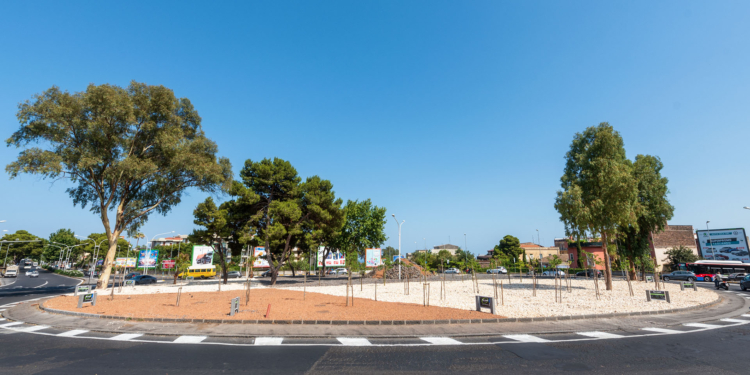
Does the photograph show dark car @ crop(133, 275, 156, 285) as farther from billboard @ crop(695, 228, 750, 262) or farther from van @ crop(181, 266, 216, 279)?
billboard @ crop(695, 228, 750, 262)

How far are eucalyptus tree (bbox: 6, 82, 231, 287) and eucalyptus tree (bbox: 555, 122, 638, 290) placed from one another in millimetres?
32789

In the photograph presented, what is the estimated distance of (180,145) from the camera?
30.8 meters

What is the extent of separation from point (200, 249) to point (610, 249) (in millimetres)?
56198

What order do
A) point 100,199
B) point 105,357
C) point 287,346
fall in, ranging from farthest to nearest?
point 100,199 → point 287,346 → point 105,357

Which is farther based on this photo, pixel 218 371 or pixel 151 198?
pixel 151 198

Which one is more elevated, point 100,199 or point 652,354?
point 100,199

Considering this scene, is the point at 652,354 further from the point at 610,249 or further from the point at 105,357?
the point at 610,249

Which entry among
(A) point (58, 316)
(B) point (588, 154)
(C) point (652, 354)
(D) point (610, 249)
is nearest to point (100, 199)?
(A) point (58, 316)

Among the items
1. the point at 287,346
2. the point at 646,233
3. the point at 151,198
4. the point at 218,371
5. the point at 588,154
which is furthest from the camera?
the point at 646,233

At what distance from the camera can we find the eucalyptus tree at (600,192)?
25703 millimetres

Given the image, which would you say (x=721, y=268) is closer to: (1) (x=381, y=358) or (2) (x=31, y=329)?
(1) (x=381, y=358)

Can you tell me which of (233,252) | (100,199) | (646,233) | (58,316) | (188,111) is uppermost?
(188,111)

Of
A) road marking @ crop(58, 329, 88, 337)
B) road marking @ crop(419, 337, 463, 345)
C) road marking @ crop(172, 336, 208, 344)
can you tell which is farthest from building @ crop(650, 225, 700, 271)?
road marking @ crop(58, 329, 88, 337)

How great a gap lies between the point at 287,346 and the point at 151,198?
31.5 metres
